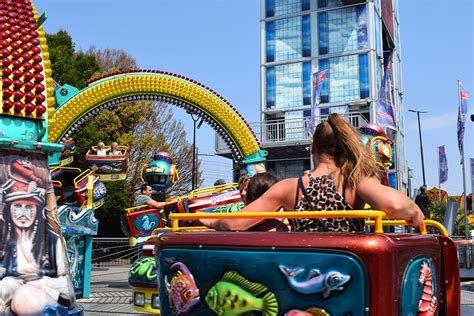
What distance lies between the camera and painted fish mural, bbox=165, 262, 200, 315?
2.52 metres

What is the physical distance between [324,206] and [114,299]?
22.6 feet

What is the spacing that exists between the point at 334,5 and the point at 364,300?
2851 centimetres

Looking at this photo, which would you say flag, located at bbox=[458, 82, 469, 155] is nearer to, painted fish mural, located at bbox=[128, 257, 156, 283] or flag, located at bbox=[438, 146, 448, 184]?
flag, located at bbox=[438, 146, 448, 184]

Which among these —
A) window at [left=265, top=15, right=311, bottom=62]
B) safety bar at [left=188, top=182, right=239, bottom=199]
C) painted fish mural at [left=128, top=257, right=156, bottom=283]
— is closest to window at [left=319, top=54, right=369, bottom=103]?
window at [left=265, top=15, right=311, bottom=62]

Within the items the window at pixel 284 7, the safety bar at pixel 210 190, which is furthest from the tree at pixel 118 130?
the safety bar at pixel 210 190

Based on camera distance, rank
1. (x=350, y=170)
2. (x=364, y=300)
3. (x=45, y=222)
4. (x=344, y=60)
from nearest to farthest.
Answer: (x=364, y=300), (x=350, y=170), (x=45, y=222), (x=344, y=60)

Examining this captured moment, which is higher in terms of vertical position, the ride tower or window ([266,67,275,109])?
window ([266,67,275,109])

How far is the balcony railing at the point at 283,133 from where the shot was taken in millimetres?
26281

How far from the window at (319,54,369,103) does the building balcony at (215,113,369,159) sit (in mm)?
1626

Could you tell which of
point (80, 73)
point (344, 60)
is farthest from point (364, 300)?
point (344, 60)

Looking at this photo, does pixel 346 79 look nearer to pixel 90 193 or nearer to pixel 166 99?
pixel 166 99

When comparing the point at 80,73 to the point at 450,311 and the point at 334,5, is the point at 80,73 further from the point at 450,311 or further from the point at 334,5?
the point at 450,311

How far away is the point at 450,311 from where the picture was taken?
9.22 feet

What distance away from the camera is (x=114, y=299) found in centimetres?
876
